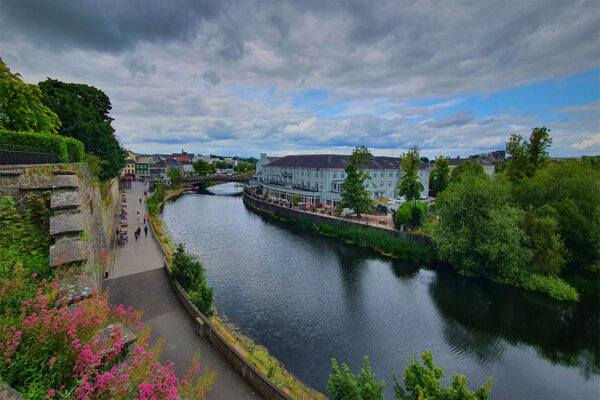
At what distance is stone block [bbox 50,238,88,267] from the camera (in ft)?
24.7

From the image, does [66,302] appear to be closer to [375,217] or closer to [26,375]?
[26,375]

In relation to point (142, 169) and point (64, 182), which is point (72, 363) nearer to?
point (64, 182)

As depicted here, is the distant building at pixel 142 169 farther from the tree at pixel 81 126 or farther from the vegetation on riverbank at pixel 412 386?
the vegetation on riverbank at pixel 412 386

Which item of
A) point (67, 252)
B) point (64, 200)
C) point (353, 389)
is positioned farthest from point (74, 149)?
point (353, 389)

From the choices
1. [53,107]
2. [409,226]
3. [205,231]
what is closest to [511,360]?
[409,226]

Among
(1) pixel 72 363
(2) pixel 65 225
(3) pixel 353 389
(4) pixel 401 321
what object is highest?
(2) pixel 65 225

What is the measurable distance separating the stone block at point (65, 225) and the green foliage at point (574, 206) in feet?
86.5

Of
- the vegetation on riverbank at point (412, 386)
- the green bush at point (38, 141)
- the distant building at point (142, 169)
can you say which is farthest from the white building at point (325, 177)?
the distant building at point (142, 169)

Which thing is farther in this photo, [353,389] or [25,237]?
[25,237]

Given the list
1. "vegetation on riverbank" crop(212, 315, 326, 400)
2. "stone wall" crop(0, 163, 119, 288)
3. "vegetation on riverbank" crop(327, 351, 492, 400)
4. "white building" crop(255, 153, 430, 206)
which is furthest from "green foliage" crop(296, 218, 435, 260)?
"stone wall" crop(0, 163, 119, 288)

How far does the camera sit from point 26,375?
3.93m

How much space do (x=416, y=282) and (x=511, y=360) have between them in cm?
803

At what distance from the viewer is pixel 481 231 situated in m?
20.1

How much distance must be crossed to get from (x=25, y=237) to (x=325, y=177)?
38212 mm
